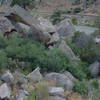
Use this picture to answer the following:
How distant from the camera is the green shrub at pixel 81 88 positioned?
1427cm

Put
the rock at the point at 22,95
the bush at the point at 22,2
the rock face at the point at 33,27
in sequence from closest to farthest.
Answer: the rock at the point at 22,95 < the rock face at the point at 33,27 < the bush at the point at 22,2

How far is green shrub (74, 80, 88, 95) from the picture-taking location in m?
14.3

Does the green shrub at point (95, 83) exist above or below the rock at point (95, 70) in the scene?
above

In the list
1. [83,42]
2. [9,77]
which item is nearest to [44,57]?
[9,77]

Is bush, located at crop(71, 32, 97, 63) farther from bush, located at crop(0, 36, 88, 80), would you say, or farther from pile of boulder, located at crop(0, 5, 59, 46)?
bush, located at crop(0, 36, 88, 80)

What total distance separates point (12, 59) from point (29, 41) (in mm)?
2124

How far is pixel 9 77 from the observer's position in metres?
13.4

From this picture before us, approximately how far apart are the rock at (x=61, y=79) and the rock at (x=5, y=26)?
15.9ft

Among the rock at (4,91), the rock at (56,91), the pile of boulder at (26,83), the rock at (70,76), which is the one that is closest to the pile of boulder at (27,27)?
the rock at (70,76)

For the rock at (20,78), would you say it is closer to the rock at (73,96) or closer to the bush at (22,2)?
the rock at (73,96)

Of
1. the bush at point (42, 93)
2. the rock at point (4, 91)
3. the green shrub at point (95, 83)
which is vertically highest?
the bush at point (42, 93)

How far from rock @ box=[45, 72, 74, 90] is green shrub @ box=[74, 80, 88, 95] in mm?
203

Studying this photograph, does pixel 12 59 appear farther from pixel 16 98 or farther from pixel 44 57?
pixel 16 98

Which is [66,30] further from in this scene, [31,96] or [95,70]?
[31,96]
